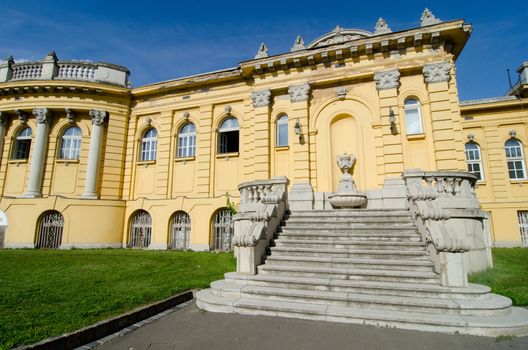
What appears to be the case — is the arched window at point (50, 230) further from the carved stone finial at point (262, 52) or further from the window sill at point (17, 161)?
the carved stone finial at point (262, 52)

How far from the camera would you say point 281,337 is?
4695 millimetres

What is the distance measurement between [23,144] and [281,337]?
2197cm

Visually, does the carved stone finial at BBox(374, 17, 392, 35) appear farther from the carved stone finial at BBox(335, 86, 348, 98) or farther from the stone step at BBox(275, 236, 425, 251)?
the stone step at BBox(275, 236, 425, 251)

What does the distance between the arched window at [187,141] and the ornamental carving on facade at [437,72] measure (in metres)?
12.4


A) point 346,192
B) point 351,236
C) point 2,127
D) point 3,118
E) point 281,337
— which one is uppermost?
point 3,118

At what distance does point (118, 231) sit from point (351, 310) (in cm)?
1559

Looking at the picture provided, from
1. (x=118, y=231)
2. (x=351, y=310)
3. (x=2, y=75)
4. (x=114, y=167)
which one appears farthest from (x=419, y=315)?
(x=2, y=75)

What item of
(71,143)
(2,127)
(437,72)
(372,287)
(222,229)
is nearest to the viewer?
(372,287)

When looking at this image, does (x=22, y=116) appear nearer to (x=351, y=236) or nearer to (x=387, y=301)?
(x=351, y=236)

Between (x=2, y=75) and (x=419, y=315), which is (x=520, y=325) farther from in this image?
(x=2, y=75)

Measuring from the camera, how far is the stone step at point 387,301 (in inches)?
204

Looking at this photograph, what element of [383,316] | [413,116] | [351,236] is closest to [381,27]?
[413,116]

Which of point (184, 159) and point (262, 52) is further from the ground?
point (262, 52)

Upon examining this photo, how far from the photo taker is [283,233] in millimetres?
9141
